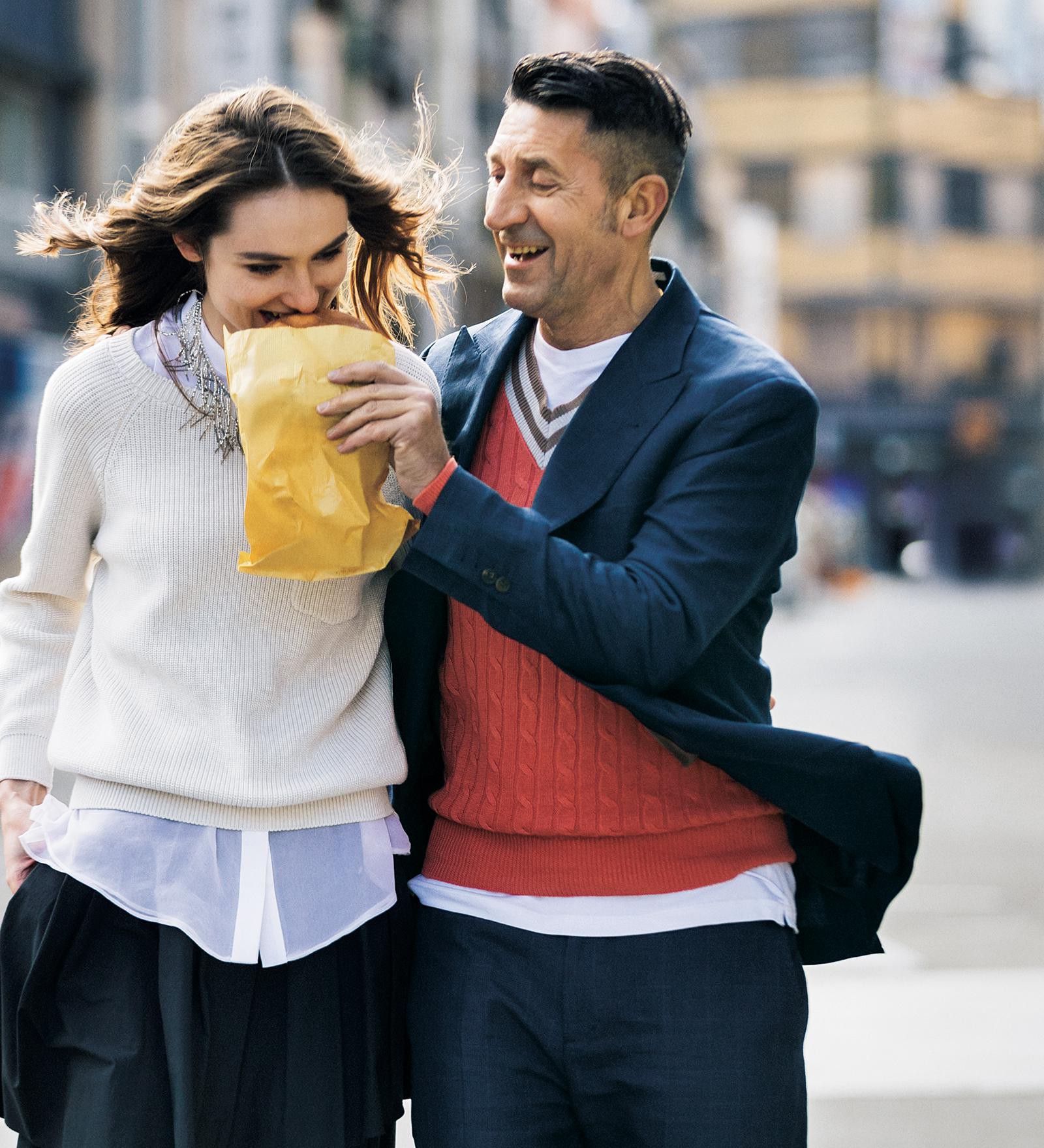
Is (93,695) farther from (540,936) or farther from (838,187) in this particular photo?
(838,187)

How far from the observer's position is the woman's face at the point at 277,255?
2.16 meters

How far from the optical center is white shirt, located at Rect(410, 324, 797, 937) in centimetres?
227

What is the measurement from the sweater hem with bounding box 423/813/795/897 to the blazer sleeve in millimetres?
269

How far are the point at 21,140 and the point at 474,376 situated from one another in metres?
12.5

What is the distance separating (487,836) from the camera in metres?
2.35

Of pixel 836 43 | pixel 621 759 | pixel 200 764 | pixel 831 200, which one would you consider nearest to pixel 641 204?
pixel 621 759

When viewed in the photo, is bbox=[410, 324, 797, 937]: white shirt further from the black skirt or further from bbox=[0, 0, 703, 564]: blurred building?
bbox=[0, 0, 703, 564]: blurred building

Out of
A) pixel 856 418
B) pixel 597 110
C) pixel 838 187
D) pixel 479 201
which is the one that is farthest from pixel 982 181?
pixel 597 110

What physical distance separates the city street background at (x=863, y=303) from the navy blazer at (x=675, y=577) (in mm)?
786

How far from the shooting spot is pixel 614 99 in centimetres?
231

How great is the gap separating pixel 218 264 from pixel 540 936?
1.03 meters

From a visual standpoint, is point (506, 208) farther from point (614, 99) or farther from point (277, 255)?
point (277, 255)


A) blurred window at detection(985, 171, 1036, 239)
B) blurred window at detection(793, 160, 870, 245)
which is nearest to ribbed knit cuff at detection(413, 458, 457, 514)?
blurred window at detection(793, 160, 870, 245)

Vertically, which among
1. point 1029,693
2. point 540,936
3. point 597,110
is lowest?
point 1029,693
